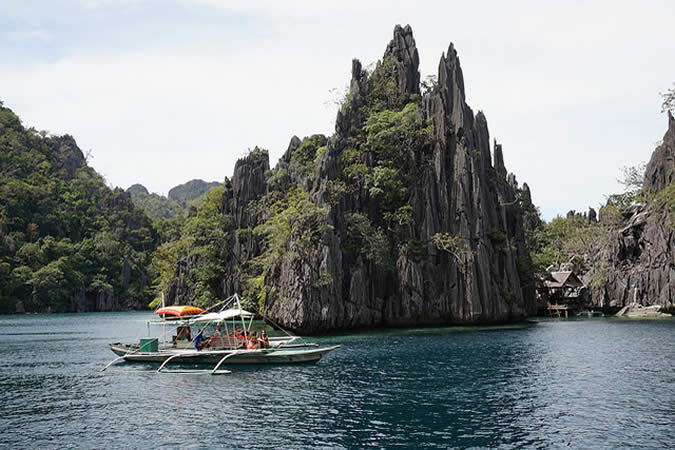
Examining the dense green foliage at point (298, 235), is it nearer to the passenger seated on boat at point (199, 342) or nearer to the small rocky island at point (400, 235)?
the small rocky island at point (400, 235)

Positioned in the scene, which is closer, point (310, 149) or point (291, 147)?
point (310, 149)

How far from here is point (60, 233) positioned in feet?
517

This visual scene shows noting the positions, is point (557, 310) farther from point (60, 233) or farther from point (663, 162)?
point (60, 233)

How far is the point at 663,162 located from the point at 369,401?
8953 centimetres

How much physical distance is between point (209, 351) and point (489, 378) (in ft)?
62.8

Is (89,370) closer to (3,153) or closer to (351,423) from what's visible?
(351,423)

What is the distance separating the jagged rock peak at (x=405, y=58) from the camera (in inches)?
3351

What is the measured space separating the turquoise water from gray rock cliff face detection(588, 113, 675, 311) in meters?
47.7

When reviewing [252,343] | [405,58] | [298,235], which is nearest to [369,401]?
[252,343]

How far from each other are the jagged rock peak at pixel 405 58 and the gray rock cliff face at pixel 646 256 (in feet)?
145

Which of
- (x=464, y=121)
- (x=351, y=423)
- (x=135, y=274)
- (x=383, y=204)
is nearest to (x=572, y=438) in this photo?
(x=351, y=423)

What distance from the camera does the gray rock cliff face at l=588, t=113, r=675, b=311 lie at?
85.4 metres

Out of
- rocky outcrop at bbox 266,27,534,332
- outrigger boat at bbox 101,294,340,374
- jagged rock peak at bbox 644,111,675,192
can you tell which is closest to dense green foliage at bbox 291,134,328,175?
rocky outcrop at bbox 266,27,534,332

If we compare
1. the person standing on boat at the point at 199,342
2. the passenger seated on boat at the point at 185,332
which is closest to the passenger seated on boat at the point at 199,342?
the person standing on boat at the point at 199,342
